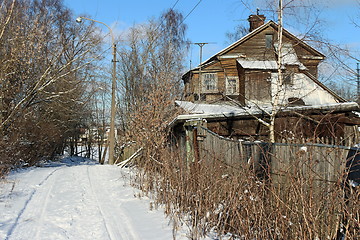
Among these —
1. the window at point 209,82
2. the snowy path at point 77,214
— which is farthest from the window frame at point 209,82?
the snowy path at point 77,214

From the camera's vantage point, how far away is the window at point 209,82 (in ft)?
90.6

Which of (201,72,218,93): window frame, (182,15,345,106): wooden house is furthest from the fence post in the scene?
(201,72,218,93): window frame

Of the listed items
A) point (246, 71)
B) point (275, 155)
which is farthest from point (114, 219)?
point (246, 71)

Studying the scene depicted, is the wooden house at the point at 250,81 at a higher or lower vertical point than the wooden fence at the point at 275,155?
higher

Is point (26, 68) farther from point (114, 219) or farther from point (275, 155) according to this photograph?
point (275, 155)

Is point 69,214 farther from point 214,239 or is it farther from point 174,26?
point 174,26

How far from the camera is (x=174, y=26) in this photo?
3278 centimetres

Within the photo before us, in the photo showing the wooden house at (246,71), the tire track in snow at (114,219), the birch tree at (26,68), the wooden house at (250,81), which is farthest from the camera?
the wooden house at (246,71)

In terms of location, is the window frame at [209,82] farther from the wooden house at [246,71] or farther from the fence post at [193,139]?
the fence post at [193,139]

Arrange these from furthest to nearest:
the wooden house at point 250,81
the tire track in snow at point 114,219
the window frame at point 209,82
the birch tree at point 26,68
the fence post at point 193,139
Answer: the window frame at point 209,82
the birch tree at point 26,68
the wooden house at point 250,81
the fence post at point 193,139
the tire track in snow at point 114,219

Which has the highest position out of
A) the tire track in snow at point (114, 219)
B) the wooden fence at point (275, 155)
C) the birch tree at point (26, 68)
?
the birch tree at point (26, 68)

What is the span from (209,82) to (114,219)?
21785 millimetres

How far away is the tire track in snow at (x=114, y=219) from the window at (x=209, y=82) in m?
18.8

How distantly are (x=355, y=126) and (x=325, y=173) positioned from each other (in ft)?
22.0
